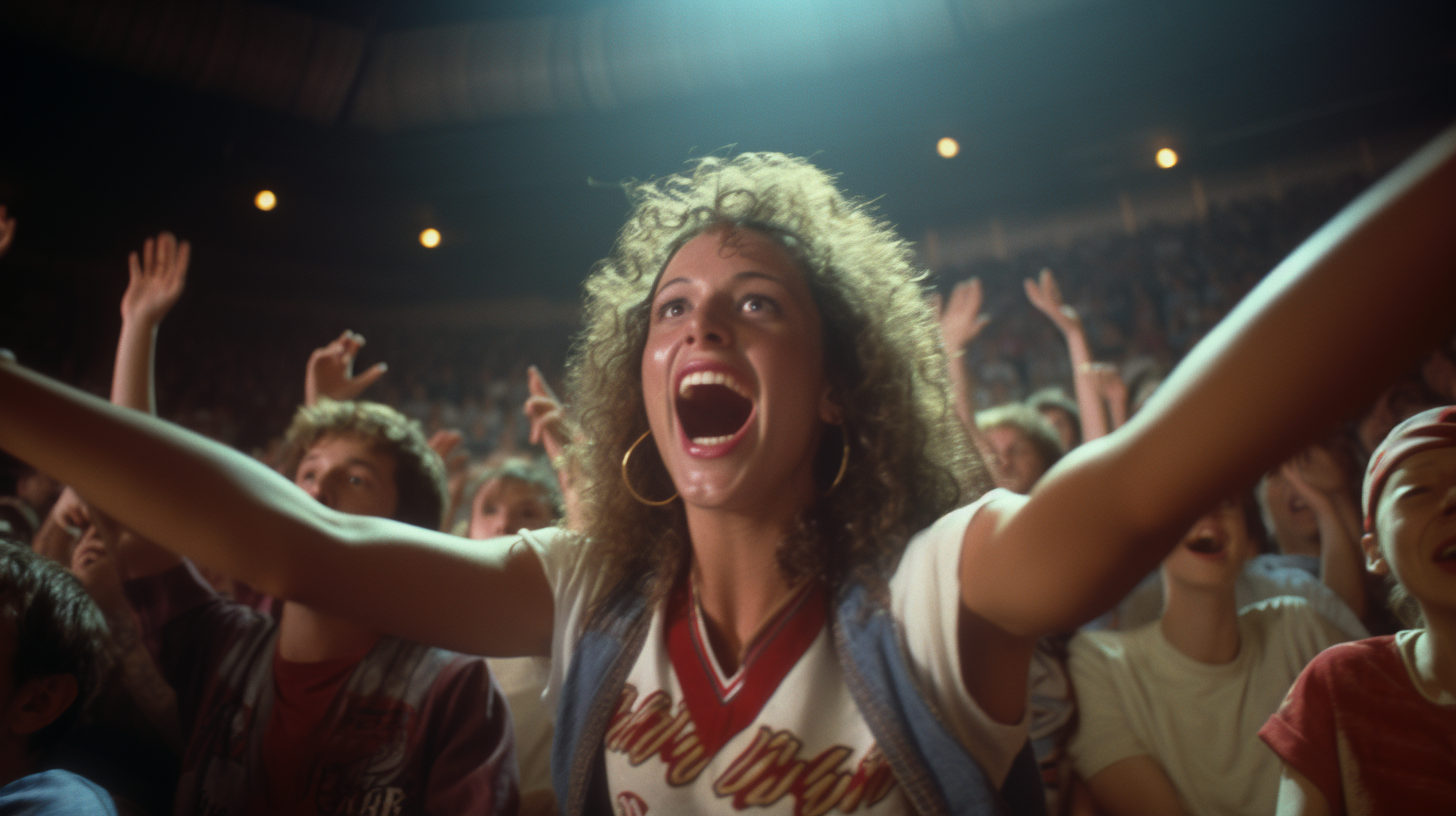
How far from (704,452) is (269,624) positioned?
127 centimetres

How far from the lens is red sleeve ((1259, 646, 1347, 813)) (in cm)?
108

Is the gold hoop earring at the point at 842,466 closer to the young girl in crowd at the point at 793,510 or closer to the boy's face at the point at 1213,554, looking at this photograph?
the young girl in crowd at the point at 793,510

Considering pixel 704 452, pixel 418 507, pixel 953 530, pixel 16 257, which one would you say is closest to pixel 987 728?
pixel 953 530

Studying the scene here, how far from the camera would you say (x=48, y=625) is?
130 centimetres

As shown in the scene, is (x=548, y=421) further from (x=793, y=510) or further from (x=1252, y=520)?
(x=1252, y=520)

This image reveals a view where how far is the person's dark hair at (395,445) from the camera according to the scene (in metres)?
1.87

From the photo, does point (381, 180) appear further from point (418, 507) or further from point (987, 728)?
point (987, 728)

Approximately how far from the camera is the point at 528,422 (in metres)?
7.30

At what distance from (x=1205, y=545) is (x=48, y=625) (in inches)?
90.4

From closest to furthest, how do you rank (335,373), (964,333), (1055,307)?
(964,333)
(335,373)
(1055,307)

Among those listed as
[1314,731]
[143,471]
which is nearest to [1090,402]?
[1314,731]

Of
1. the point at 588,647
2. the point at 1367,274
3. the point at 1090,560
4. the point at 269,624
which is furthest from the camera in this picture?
the point at 269,624

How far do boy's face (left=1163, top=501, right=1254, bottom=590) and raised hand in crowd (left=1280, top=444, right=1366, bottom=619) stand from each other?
0.94 ft

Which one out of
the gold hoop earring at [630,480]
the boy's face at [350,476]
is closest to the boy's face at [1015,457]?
the gold hoop earring at [630,480]
